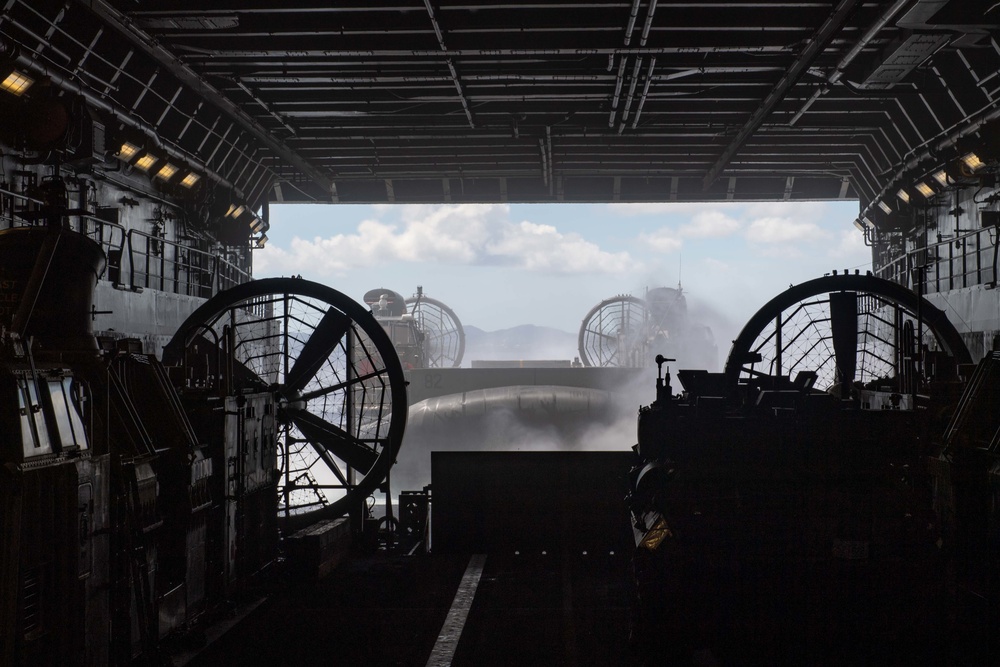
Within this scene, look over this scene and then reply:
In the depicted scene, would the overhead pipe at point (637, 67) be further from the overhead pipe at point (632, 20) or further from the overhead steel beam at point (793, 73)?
the overhead steel beam at point (793, 73)

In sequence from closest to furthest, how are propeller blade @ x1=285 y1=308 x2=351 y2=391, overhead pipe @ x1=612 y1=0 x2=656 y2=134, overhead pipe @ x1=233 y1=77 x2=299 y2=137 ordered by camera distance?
overhead pipe @ x1=612 y1=0 x2=656 y2=134 < propeller blade @ x1=285 y1=308 x2=351 y2=391 < overhead pipe @ x1=233 y1=77 x2=299 y2=137

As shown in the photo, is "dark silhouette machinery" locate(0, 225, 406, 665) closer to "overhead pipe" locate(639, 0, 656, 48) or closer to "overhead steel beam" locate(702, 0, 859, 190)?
"overhead pipe" locate(639, 0, 656, 48)

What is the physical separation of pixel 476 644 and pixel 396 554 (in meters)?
4.31

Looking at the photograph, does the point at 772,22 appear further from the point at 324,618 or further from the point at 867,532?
the point at 324,618

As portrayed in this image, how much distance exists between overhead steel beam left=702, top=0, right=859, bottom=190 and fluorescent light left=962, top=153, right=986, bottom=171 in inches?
123

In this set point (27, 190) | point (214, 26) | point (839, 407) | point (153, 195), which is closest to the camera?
point (839, 407)

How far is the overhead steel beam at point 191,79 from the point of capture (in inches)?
452

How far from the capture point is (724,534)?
260 inches

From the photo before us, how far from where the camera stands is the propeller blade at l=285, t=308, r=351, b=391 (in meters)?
11.7

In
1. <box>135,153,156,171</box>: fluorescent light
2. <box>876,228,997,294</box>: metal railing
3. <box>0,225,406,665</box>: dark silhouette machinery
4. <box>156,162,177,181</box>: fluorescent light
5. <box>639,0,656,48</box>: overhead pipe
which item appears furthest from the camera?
<box>156,162,177,181</box>: fluorescent light

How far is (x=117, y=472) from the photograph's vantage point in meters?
6.04

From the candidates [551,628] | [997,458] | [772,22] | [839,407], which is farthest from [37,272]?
[772,22]

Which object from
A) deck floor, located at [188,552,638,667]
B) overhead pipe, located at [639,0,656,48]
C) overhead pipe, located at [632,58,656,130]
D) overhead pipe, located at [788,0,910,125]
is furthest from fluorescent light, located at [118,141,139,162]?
overhead pipe, located at [788,0,910,125]

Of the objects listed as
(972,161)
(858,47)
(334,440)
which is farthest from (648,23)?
(334,440)
